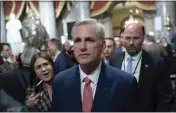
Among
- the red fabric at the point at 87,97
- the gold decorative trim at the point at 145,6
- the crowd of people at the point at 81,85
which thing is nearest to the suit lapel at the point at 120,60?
the crowd of people at the point at 81,85

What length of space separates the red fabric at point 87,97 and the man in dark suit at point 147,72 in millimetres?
845

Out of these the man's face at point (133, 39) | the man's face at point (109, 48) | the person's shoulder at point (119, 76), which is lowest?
the man's face at point (109, 48)

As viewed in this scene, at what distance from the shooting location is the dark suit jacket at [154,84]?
253 centimetres

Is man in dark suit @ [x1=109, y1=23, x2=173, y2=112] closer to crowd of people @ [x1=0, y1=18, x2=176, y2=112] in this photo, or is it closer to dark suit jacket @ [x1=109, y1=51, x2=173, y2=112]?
dark suit jacket @ [x1=109, y1=51, x2=173, y2=112]

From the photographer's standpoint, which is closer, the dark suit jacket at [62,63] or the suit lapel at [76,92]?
the suit lapel at [76,92]

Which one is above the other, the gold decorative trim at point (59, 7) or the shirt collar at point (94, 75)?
the gold decorative trim at point (59, 7)

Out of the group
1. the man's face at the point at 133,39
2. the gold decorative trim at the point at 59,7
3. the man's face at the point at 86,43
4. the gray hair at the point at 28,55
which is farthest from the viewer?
the gold decorative trim at the point at 59,7

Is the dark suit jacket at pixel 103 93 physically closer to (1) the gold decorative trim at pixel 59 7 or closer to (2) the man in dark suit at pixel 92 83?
(2) the man in dark suit at pixel 92 83

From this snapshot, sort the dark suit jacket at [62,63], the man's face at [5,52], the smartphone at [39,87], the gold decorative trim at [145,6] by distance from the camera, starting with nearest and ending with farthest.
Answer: the smartphone at [39,87] < the dark suit jacket at [62,63] < the man's face at [5,52] < the gold decorative trim at [145,6]

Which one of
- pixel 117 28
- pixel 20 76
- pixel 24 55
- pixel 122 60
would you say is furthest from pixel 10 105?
pixel 117 28

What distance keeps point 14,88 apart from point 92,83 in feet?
1.81

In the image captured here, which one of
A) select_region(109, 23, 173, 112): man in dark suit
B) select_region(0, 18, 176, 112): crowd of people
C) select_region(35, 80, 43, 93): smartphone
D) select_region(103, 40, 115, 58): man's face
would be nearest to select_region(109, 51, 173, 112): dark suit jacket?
select_region(109, 23, 173, 112): man in dark suit

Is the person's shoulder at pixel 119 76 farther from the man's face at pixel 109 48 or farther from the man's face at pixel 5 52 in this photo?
the man's face at pixel 5 52

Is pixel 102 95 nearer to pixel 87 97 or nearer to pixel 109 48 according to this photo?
pixel 87 97
